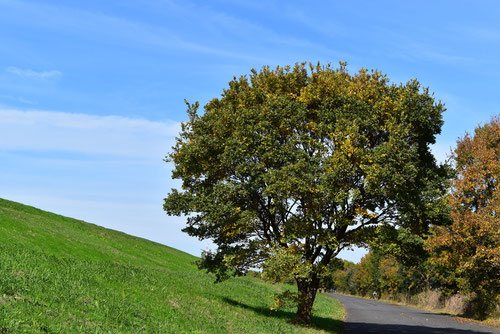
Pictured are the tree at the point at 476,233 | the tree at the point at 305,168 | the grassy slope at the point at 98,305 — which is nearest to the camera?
the grassy slope at the point at 98,305

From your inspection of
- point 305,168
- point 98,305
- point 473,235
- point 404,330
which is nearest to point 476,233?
point 473,235

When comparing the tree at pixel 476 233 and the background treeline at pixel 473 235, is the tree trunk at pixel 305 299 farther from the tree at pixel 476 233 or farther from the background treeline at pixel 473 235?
the tree at pixel 476 233

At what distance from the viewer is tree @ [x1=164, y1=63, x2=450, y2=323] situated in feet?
74.0

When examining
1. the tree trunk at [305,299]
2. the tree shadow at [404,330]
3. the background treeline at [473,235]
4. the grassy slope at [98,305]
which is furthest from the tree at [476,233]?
the grassy slope at [98,305]

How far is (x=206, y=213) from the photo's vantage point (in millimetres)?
25406

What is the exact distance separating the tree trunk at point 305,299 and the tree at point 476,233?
15.4 metres

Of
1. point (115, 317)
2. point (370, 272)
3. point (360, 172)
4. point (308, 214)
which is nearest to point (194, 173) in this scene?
point (308, 214)

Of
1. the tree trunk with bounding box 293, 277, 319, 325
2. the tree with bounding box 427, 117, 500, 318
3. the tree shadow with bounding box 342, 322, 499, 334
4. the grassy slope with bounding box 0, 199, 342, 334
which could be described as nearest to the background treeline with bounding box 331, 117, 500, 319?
the tree with bounding box 427, 117, 500, 318

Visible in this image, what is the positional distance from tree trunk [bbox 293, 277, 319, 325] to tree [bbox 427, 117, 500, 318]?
15.4 m

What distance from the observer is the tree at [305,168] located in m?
22.5

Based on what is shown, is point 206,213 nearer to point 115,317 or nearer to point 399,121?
point 399,121

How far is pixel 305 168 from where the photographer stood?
898 inches

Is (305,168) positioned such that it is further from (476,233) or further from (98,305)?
(476,233)

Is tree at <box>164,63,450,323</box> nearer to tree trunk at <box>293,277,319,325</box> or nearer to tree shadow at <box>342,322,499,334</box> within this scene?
tree trunk at <box>293,277,319,325</box>
